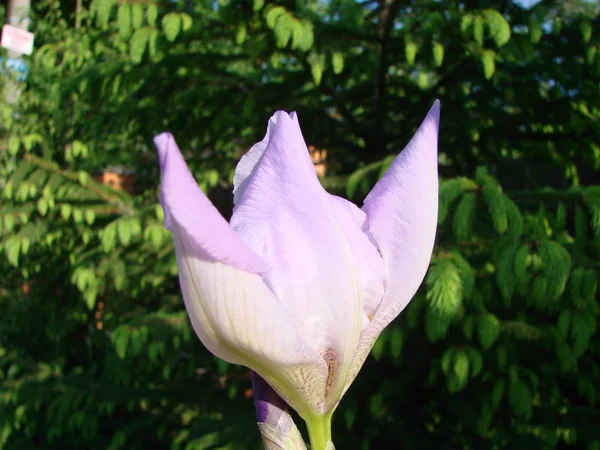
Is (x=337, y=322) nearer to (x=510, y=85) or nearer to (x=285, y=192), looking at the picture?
(x=285, y=192)

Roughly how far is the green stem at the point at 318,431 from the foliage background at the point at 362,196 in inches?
42.0

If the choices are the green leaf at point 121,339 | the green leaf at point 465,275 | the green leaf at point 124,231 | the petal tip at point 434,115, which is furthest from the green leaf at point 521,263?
the green leaf at point 121,339

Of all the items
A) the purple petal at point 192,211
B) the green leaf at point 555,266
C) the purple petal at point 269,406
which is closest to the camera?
the purple petal at point 192,211

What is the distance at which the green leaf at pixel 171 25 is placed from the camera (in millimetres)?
1929

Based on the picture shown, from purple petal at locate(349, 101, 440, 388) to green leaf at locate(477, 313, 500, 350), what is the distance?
1.28m

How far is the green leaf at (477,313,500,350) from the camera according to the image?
1690 millimetres

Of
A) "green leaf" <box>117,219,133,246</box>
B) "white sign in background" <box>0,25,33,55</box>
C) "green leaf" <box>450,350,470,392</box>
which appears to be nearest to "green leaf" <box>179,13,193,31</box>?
"green leaf" <box>117,219,133,246</box>

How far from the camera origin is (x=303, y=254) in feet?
A: 1.55

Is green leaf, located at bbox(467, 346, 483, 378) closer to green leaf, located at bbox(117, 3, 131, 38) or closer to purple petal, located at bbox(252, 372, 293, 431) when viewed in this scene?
purple petal, located at bbox(252, 372, 293, 431)

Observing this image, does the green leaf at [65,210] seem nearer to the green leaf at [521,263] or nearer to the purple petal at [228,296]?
the green leaf at [521,263]

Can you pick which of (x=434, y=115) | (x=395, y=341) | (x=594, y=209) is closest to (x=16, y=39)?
(x=395, y=341)

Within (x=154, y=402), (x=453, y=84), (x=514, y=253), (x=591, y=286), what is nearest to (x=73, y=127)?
(x=154, y=402)

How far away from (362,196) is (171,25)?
0.91m

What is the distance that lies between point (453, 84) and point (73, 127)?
1.88m
